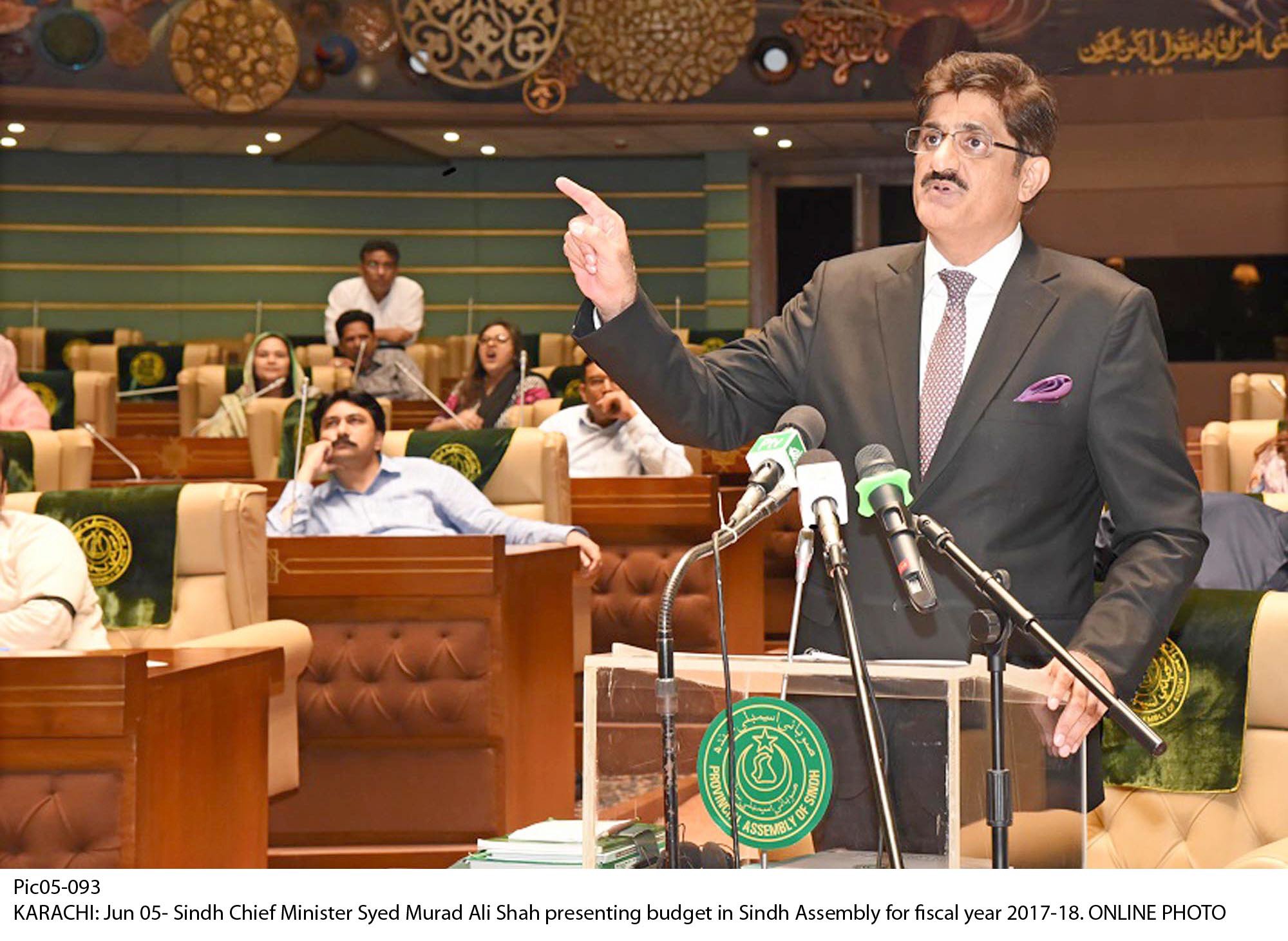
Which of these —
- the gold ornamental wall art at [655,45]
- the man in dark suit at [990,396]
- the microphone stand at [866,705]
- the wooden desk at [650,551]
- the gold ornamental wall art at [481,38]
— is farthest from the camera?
the gold ornamental wall art at [481,38]

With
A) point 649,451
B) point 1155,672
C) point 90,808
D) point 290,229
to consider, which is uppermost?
point 290,229

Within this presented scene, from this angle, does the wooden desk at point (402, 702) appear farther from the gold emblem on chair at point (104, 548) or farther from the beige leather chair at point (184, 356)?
the beige leather chair at point (184, 356)

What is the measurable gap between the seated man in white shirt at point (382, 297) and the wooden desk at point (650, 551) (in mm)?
4996

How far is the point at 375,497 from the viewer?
4.78 meters

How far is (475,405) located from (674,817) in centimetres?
628

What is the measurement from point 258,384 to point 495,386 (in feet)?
4.24

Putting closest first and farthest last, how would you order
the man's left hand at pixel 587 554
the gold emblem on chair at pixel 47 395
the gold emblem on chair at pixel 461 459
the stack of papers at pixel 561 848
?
the stack of papers at pixel 561 848
the man's left hand at pixel 587 554
the gold emblem on chair at pixel 461 459
the gold emblem on chair at pixel 47 395

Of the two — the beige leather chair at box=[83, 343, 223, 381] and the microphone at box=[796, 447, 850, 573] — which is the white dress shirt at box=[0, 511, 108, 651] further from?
the beige leather chair at box=[83, 343, 223, 381]

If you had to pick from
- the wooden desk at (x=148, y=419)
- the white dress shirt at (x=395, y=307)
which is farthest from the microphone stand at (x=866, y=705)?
the white dress shirt at (x=395, y=307)

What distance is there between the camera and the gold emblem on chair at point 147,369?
10.7 metres

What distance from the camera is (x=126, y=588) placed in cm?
388
